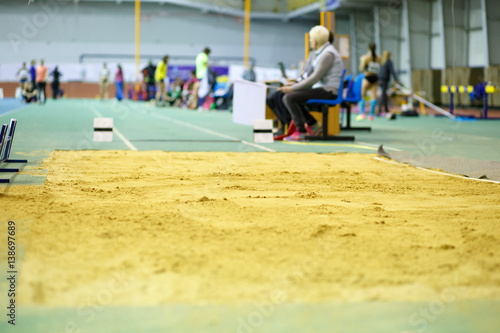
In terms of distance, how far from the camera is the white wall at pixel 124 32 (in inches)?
1575

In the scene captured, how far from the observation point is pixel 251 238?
3686 millimetres

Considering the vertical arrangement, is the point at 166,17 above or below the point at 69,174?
above

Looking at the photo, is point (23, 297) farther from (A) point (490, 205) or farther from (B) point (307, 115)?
(B) point (307, 115)

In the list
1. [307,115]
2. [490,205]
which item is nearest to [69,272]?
[490,205]

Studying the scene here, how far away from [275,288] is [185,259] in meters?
0.57

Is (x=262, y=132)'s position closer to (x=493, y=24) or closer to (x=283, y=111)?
(x=283, y=111)

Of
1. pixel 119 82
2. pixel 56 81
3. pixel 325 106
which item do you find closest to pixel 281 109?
pixel 325 106

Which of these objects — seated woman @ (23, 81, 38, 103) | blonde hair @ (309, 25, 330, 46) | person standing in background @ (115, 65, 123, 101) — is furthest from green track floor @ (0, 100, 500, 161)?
person standing in background @ (115, 65, 123, 101)

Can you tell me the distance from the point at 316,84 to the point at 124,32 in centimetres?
3190

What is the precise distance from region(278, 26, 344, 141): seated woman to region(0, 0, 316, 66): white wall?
102ft

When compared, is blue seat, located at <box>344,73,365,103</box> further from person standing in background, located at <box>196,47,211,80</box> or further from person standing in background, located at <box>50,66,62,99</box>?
person standing in background, located at <box>50,66,62,99</box>

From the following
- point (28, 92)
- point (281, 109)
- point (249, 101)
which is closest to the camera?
point (281, 109)

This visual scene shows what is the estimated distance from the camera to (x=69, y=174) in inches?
256

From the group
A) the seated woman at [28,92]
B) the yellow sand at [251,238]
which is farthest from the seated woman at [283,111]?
the seated woman at [28,92]
